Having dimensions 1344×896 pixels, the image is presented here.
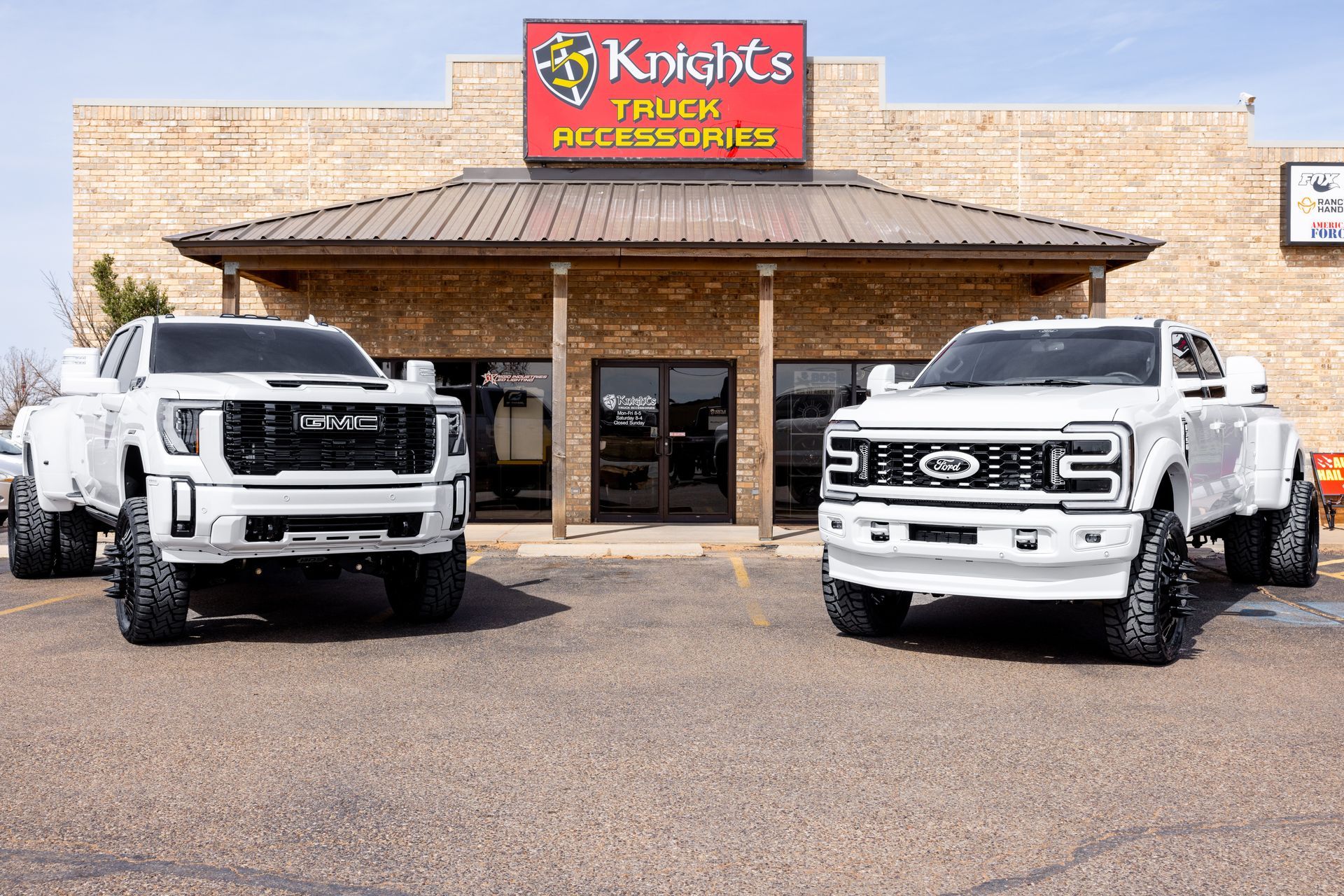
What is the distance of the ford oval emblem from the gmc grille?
3.28 meters

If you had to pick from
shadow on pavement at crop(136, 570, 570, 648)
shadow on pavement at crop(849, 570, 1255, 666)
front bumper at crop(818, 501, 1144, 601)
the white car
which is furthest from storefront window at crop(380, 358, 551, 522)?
front bumper at crop(818, 501, 1144, 601)

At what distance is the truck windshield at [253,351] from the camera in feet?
26.8

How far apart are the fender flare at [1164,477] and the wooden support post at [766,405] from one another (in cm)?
683

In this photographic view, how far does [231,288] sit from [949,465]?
1099cm

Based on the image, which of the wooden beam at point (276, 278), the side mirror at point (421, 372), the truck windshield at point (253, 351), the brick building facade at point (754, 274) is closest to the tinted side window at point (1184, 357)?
the side mirror at point (421, 372)

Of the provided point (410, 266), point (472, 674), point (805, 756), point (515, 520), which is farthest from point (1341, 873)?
point (515, 520)

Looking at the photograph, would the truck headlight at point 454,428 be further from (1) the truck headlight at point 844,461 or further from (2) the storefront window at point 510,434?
(2) the storefront window at point 510,434

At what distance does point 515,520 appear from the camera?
1662 centimetres

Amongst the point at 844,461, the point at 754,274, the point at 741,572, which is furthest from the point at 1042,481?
the point at 754,274

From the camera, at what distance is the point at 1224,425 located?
27.3ft

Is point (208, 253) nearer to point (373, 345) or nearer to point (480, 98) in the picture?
point (373, 345)

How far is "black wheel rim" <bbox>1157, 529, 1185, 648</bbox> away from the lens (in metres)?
6.57

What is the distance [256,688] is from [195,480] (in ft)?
4.66

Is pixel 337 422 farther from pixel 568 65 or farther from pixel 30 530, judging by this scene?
pixel 568 65
